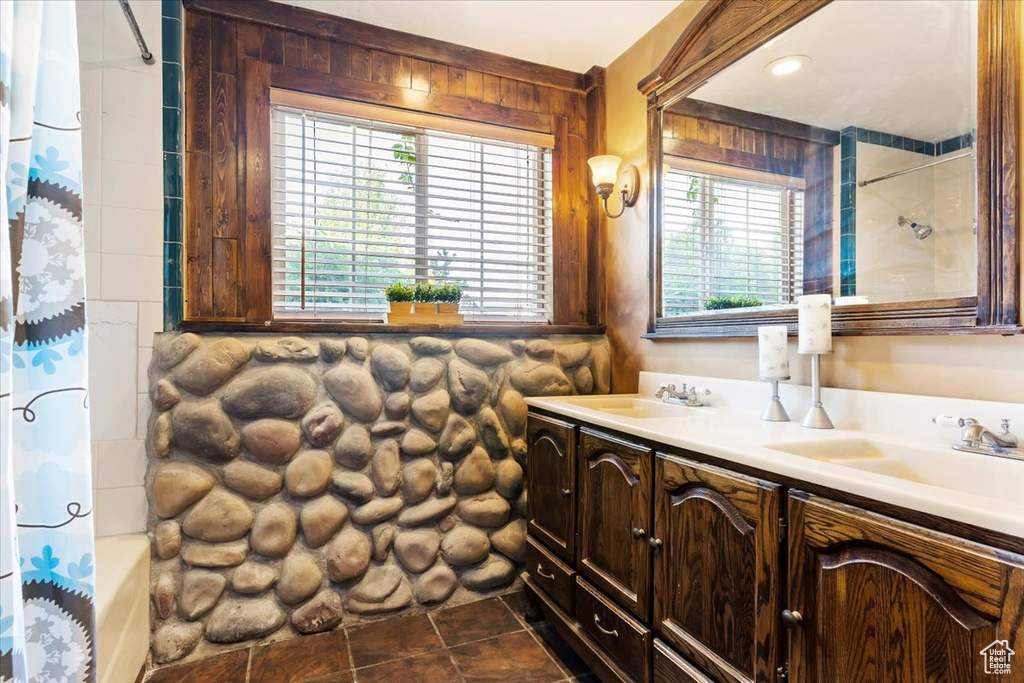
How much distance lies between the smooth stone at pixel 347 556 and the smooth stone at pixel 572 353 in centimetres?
122

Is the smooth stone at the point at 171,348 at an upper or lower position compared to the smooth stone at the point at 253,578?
upper

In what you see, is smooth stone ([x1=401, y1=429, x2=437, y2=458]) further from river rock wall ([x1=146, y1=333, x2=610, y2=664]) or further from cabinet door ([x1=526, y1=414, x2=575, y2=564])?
cabinet door ([x1=526, y1=414, x2=575, y2=564])

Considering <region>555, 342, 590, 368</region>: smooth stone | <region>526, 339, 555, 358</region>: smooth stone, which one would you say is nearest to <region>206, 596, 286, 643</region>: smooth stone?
<region>526, 339, 555, 358</region>: smooth stone

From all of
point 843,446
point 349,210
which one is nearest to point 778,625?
point 843,446

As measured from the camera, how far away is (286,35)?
228 cm

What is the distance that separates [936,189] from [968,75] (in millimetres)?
276

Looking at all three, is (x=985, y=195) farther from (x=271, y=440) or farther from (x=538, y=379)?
(x=271, y=440)

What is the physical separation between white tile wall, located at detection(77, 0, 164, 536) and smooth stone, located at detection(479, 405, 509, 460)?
1.35m

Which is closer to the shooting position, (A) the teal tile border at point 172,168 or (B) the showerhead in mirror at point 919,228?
(B) the showerhead in mirror at point 919,228

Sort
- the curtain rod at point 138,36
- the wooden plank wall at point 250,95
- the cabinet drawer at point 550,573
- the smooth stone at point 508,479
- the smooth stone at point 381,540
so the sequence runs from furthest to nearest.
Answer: the smooth stone at point 508,479
the smooth stone at point 381,540
the wooden plank wall at point 250,95
the cabinet drawer at point 550,573
the curtain rod at point 138,36

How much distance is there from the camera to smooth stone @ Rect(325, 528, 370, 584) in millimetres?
2170

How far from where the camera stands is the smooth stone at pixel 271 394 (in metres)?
2.06

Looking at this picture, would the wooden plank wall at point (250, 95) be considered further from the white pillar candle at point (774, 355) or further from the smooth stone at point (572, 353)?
the white pillar candle at point (774, 355)
